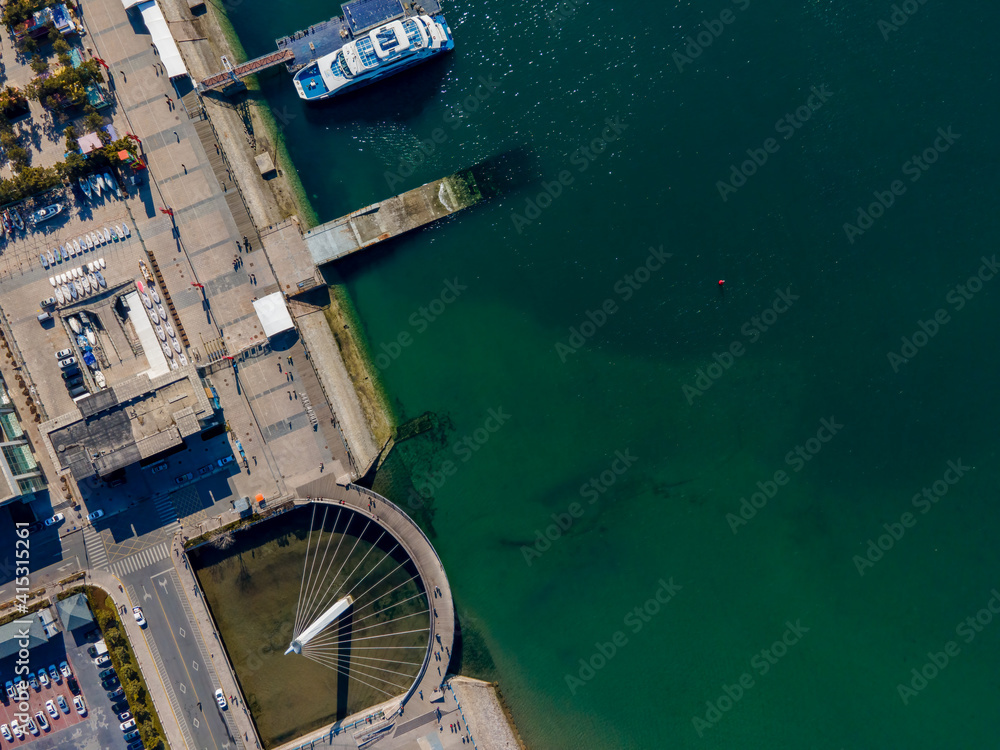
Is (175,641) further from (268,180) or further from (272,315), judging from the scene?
(268,180)

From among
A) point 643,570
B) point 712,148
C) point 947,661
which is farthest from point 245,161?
point 947,661

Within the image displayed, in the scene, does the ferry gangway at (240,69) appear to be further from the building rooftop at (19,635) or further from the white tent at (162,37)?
the building rooftop at (19,635)

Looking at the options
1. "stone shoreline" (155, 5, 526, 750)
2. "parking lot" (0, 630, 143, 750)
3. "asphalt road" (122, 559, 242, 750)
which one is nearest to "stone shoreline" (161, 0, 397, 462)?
"stone shoreline" (155, 5, 526, 750)

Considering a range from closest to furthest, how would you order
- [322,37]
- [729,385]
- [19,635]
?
[19,635]
[729,385]
[322,37]

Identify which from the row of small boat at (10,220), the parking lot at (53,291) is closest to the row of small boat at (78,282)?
the parking lot at (53,291)

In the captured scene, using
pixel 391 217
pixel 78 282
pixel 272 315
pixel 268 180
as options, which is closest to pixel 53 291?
pixel 78 282

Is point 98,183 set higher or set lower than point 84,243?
→ higher
